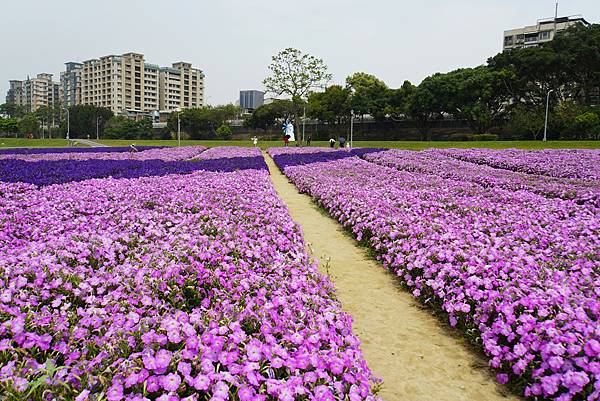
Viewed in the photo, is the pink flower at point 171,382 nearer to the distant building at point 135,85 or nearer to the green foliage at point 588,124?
the green foliage at point 588,124

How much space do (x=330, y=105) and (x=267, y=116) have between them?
13302 mm

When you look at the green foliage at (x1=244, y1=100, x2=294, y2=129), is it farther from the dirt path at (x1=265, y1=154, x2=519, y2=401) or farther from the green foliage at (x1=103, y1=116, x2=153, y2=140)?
the dirt path at (x1=265, y1=154, x2=519, y2=401)

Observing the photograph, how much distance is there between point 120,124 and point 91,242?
9163cm

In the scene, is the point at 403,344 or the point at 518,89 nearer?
the point at 403,344

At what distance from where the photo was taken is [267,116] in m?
78.1

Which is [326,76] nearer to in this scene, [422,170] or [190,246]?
[422,170]

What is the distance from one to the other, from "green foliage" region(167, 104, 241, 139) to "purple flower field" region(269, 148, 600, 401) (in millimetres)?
73486

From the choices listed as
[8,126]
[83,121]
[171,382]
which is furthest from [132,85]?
[171,382]

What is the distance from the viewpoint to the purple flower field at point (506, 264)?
3.06m

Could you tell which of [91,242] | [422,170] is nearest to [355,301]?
[91,242]

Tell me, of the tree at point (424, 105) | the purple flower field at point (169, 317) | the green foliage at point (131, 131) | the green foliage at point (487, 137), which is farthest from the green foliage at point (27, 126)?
the purple flower field at point (169, 317)

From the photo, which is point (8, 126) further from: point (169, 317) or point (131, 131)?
point (169, 317)

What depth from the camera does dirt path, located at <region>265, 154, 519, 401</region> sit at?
3.43 metres

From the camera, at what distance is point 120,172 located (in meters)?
13.9
